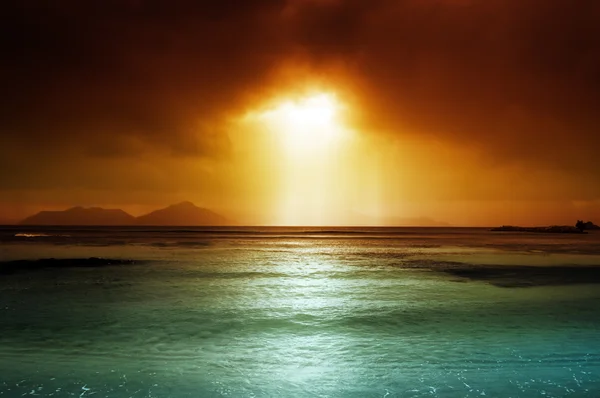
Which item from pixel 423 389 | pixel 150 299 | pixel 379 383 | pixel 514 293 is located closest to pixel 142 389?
pixel 379 383

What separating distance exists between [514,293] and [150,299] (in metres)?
19.5

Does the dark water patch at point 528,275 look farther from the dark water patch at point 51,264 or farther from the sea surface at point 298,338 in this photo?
the dark water patch at point 51,264

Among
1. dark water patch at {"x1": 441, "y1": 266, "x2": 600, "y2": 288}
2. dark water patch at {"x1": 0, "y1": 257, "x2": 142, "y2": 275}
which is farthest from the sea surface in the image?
dark water patch at {"x1": 0, "y1": 257, "x2": 142, "y2": 275}

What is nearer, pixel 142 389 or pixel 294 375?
pixel 142 389

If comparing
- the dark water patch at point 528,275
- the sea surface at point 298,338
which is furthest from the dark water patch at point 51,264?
the dark water patch at point 528,275

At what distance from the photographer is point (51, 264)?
41656 millimetres

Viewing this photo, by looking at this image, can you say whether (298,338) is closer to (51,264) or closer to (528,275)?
(528,275)

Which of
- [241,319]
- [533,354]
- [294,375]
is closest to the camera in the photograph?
[294,375]

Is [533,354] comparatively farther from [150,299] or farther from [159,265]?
[159,265]

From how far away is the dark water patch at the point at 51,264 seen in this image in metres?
38.0

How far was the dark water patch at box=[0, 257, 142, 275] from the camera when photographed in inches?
1496

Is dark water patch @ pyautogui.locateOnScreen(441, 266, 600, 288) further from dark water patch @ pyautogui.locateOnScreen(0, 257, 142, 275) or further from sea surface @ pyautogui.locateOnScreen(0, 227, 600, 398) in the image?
dark water patch @ pyautogui.locateOnScreen(0, 257, 142, 275)

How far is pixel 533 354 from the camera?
13.2 metres

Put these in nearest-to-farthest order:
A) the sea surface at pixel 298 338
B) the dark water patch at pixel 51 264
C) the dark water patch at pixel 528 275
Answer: the sea surface at pixel 298 338, the dark water patch at pixel 528 275, the dark water patch at pixel 51 264
